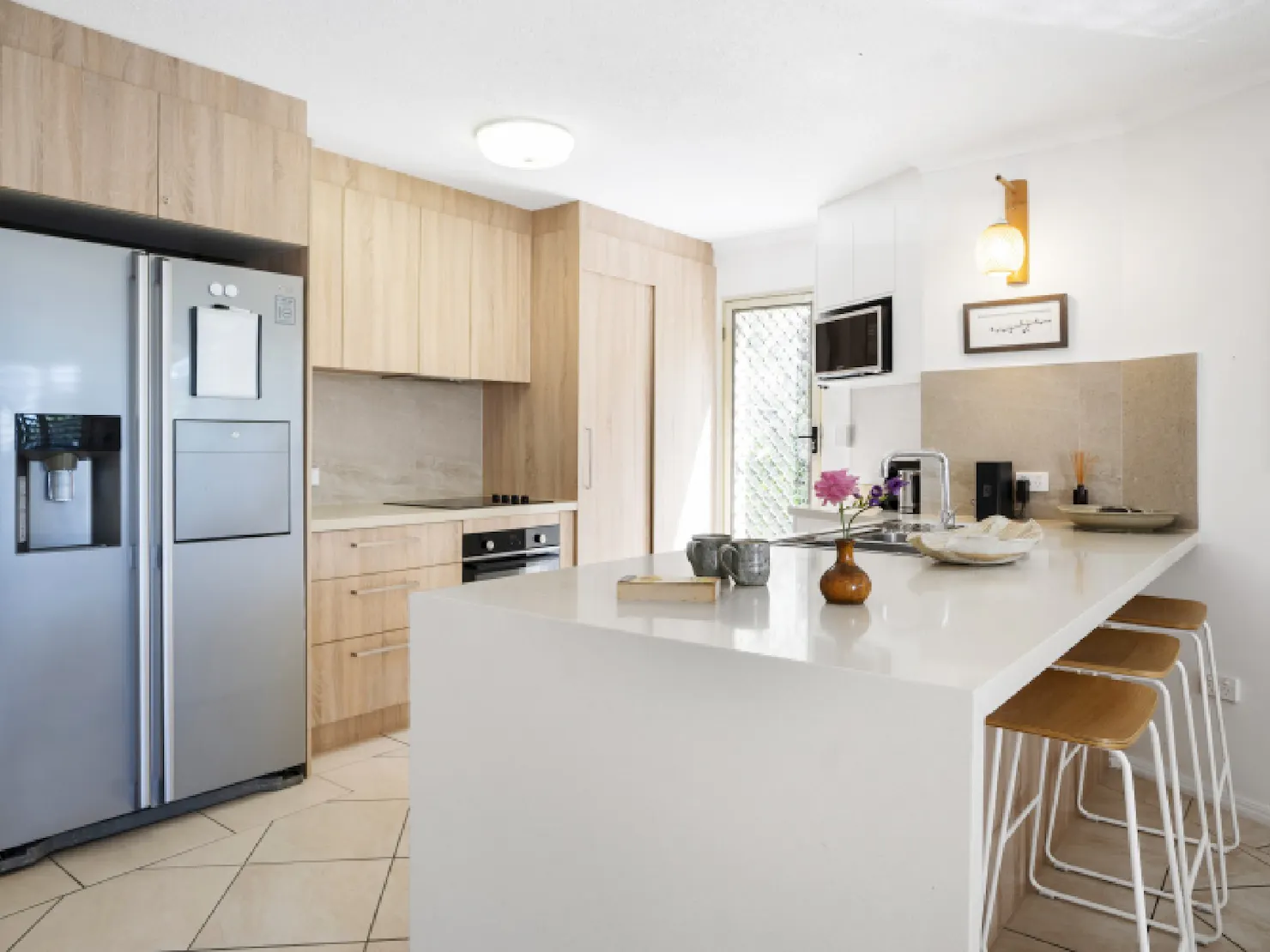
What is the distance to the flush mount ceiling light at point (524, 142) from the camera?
10.7 feet

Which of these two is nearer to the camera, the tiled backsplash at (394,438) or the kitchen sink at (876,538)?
the kitchen sink at (876,538)

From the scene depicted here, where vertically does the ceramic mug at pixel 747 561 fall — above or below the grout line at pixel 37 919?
above

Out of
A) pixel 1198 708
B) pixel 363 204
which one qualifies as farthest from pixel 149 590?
pixel 1198 708

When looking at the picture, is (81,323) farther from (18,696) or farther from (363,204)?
(363,204)

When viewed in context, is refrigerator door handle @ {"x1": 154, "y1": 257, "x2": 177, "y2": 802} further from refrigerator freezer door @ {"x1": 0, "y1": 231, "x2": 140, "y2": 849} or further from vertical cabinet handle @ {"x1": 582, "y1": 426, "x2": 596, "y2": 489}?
vertical cabinet handle @ {"x1": 582, "y1": 426, "x2": 596, "y2": 489}

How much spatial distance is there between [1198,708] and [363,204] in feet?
12.3

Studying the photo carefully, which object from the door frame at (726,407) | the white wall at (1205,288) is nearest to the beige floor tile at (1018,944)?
the white wall at (1205,288)

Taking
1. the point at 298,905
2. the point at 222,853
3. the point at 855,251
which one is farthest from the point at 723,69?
the point at 222,853

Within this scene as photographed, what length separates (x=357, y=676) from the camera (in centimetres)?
342

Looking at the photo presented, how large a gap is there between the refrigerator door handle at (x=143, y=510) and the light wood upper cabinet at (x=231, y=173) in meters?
0.28

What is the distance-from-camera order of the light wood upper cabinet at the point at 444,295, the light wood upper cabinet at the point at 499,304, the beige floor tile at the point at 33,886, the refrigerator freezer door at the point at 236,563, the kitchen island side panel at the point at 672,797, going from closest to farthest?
the kitchen island side panel at the point at 672,797, the beige floor tile at the point at 33,886, the refrigerator freezer door at the point at 236,563, the light wood upper cabinet at the point at 444,295, the light wood upper cabinet at the point at 499,304

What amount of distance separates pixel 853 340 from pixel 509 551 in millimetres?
1846

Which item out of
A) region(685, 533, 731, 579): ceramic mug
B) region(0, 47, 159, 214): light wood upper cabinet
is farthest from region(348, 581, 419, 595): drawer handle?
region(685, 533, 731, 579): ceramic mug

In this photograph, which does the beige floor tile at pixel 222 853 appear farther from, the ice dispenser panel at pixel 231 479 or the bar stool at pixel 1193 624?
the bar stool at pixel 1193 624
